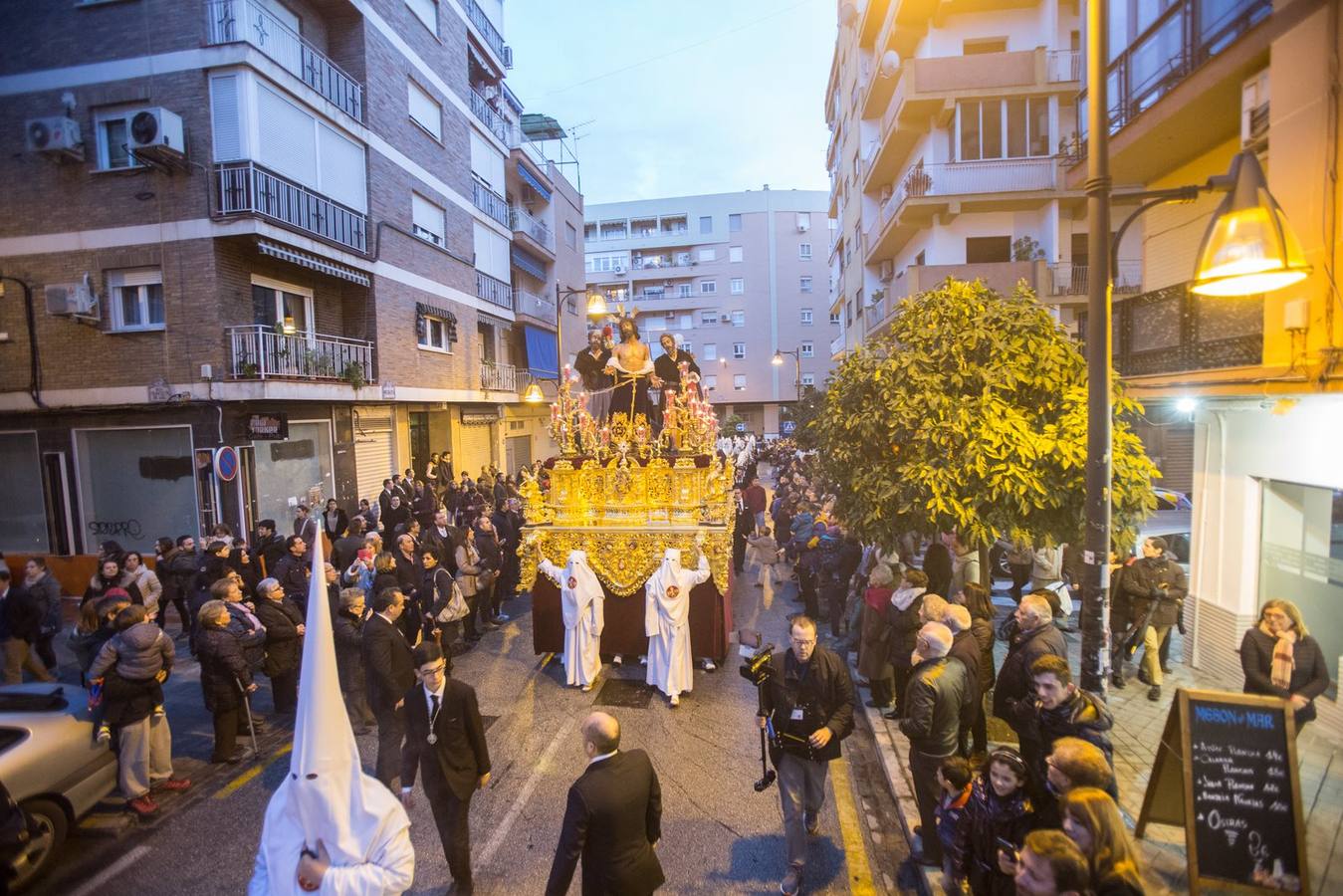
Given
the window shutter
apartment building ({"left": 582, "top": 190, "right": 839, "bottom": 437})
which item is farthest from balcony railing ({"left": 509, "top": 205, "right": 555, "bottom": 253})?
apartment building ({"left": 582, "top": 190, "right": 839, "bottom": 437})

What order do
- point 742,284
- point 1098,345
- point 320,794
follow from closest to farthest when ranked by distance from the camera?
point 320,794
point 1098,345
point 742,284

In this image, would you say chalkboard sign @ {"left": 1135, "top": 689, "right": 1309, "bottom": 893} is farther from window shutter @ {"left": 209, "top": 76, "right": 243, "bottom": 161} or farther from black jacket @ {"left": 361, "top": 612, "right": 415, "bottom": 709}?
window shutter @ {"left": 209, "top": 76, "right": 243, "bottom": 161}

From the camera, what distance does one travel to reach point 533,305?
3039 centimetres

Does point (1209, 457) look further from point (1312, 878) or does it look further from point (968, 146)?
point (968, 146)

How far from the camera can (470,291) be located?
77.9 feet

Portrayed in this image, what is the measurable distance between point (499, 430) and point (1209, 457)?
23960 mm

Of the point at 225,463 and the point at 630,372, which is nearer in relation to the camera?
the point at 630,372

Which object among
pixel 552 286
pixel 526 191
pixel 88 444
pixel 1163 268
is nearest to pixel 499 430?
pixel 552 286

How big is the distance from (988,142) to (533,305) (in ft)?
63.2

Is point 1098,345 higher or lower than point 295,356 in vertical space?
lower

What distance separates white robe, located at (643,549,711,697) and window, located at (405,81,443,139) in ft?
59.2

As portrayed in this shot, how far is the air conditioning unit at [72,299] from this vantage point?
43.7 ft

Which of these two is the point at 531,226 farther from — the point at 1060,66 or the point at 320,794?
the point at 320,794

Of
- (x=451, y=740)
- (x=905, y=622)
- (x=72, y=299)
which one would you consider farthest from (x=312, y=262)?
(x=905, y=622)
